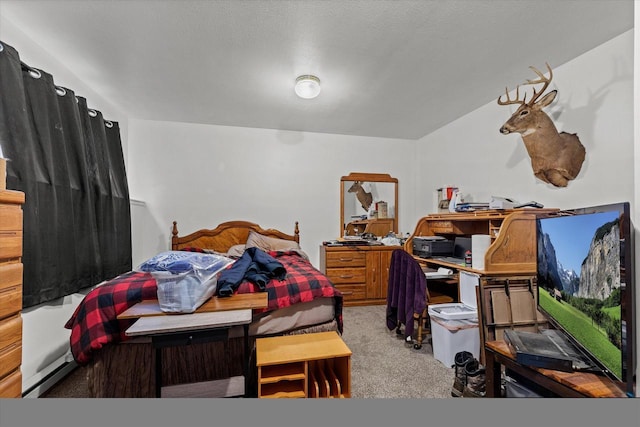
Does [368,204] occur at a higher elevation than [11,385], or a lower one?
higher

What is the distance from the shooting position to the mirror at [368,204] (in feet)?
13.8

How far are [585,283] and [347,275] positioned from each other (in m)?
2.72

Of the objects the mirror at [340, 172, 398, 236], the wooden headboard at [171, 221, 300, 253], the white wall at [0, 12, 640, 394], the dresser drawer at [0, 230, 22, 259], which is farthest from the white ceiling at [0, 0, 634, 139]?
the wooden headboard at [171, 221, 300, 253]

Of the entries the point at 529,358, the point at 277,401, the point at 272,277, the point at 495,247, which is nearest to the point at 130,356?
the point at 272,277

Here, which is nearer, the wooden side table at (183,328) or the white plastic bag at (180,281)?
the wooden side table at (183,328)

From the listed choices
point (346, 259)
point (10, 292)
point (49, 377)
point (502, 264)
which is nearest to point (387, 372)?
point (502, 264)

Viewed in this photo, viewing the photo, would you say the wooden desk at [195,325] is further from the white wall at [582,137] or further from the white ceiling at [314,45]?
the white wall at [582,137]

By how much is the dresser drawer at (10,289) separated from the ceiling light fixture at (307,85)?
2.18 metres

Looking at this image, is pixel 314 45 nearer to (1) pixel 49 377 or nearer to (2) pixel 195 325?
(2) pixel 195 325

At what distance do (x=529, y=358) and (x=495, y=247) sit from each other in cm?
114

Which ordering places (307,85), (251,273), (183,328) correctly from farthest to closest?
(307,85)
(251,273)
(183,328)

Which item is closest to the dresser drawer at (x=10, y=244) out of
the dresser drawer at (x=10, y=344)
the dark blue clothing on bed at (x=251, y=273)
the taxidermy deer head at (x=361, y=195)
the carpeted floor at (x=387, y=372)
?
the dresser drawer at (x=10, y=344)

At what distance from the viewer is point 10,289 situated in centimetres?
104

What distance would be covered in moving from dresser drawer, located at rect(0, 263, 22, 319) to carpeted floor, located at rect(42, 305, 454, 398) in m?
1.17
